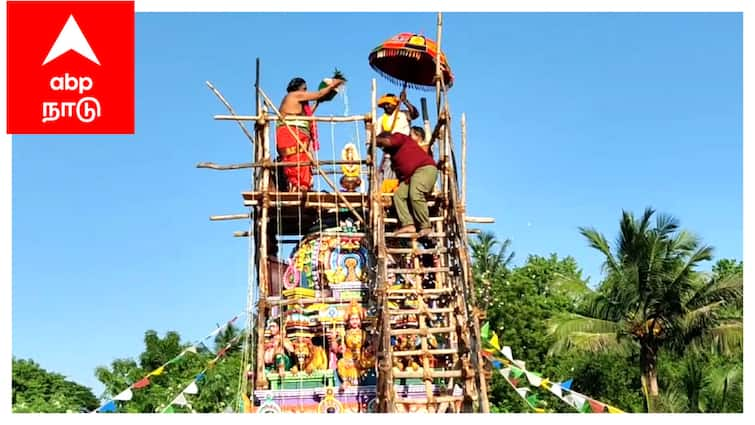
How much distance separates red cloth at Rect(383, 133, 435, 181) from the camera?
11.8 meters

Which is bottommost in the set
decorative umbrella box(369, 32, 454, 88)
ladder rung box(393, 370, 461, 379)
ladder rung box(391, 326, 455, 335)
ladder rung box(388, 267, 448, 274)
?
ladder rung box(393, 370, 461, 379)

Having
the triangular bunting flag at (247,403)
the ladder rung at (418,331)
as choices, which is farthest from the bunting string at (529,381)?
the triangular bunting flag at (247,403)

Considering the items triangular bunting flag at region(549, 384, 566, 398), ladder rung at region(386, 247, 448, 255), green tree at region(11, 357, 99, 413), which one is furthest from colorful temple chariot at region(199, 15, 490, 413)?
green tree at region(11, 357, 99, 413)

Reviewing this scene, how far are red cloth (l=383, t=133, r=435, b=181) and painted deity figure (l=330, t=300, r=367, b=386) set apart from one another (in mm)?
1774

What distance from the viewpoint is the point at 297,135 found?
12047 millimetres

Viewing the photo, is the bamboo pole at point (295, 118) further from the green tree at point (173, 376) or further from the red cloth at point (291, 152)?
the green tree at point (173, 376)

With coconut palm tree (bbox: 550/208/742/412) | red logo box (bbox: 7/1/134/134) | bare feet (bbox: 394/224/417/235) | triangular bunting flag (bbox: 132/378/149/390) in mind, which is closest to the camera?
red logo box (bbox: 7/1/134/134)

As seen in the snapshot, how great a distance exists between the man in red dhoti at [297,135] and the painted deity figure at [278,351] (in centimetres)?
187

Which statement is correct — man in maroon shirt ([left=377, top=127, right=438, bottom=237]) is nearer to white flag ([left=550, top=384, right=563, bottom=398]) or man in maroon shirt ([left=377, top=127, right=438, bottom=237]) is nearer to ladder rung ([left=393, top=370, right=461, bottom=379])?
ladder rung ([left=393, top=370, right=461, bottom=379])

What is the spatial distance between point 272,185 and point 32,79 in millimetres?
4335

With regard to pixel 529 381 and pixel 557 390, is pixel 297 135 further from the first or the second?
pixel 557 390
